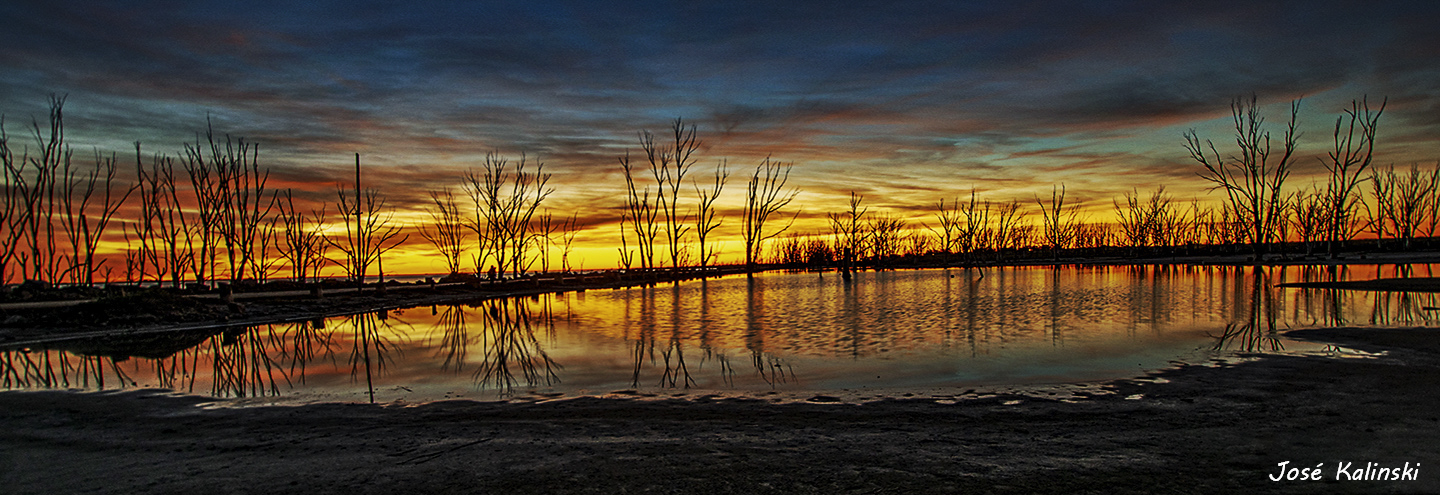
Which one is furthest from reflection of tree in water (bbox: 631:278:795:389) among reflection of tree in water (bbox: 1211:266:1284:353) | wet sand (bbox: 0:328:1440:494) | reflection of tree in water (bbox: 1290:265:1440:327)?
reflection of tree in water (bbox: 1290:265:1440:327)

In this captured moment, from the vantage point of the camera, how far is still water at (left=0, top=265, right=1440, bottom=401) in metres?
8.01

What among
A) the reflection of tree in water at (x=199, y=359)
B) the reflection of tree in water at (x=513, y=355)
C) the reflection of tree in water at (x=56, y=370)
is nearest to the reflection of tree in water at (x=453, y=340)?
the reflection of tree in water at (x=513, y=355)

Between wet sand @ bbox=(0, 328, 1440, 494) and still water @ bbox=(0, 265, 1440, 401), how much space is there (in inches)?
42.8

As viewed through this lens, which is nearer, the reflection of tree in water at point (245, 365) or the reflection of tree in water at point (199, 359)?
the reflection of tree in water at point (245, 365)

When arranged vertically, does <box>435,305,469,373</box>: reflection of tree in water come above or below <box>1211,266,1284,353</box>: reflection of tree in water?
below

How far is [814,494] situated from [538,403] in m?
3.79

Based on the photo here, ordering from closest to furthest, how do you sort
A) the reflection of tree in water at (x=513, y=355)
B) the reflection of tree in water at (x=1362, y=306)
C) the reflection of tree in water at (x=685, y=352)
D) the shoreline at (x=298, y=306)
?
the reflection of tree in water at (x=685, y=352) < the reflection of tree in water at (x=513, y=355) < the reflection of tree in water at (x=1362, y=306) < the shoreline at (x=298, y=306)

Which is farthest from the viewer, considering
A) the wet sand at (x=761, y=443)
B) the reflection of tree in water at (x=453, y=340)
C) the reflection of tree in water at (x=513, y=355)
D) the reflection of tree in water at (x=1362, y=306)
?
the reflection of tree in water at (x=1362, y=306)

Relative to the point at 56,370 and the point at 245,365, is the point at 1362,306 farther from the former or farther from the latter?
the point at 56,370

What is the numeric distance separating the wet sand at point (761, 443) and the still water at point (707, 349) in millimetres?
1086
